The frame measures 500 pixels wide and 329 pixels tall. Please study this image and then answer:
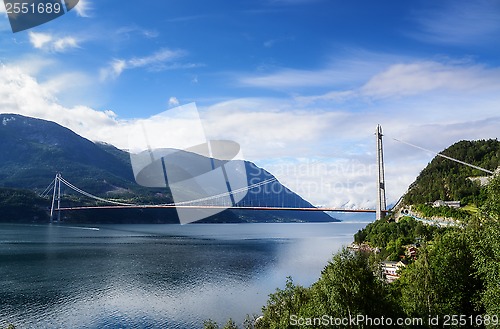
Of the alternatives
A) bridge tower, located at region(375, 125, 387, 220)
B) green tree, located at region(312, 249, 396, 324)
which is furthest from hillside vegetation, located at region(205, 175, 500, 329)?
bridge tower, located at region(375, 125, 387, 220)

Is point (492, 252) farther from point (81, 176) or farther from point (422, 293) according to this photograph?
point (81, 176)

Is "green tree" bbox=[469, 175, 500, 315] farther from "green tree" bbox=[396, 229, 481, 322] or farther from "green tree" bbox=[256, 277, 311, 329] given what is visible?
"green tree" bbox=[256, 277, 311, 329]

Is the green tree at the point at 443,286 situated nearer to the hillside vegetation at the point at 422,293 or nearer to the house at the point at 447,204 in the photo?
the hillside vegetation at the point at 422,293

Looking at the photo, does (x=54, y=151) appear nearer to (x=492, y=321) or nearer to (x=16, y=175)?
(x=16, y=175)

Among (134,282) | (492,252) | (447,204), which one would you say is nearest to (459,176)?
(447,204)

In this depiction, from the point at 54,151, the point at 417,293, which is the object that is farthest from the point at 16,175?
the point at 417,293

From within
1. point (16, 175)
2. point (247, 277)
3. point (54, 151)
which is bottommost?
point (247, 277)
